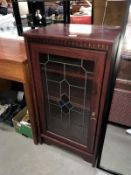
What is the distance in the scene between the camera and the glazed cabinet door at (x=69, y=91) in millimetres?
1006

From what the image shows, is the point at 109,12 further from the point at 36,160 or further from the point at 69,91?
the point at 36,160

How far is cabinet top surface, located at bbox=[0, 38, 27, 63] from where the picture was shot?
1236 millimetres

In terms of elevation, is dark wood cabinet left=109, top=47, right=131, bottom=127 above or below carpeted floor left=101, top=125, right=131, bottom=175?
above

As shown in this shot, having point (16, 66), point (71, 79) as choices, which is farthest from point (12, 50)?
point (71, 79)

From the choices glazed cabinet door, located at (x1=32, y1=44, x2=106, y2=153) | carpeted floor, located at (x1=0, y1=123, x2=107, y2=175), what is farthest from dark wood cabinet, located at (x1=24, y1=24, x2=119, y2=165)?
carpeted floor, located at (x1=0, y1=123, x2=107, y2=175)

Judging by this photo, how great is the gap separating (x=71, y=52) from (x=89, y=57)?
0.11 metres

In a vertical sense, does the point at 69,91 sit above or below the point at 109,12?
below

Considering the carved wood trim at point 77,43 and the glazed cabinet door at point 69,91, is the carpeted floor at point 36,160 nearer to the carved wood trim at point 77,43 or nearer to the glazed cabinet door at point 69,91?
the glazed cabinet door at point 69,91

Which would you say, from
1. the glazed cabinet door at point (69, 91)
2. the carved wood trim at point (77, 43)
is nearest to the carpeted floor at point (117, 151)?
the glazed cabinet door at point (69, 91)

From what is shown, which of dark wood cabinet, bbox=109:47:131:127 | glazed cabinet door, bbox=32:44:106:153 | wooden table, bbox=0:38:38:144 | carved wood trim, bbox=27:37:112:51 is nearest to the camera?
carved wood trim, bbox=27:37:112:51

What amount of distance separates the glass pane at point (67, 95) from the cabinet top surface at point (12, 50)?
0.22 metres

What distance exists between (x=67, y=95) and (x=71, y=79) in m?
0.15

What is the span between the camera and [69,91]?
120 cm

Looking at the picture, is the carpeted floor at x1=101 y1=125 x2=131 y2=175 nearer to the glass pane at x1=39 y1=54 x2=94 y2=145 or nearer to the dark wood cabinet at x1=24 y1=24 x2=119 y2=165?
the dark wood cabinet at x1=24 y1=24 x2=119 y2=165
